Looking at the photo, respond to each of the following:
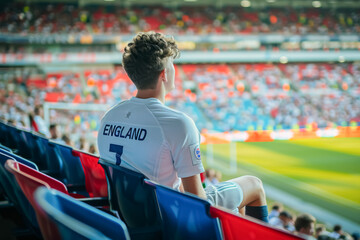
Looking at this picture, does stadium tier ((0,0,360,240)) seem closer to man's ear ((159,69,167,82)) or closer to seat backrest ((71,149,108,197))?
seat backrest ((71,149,108,197))

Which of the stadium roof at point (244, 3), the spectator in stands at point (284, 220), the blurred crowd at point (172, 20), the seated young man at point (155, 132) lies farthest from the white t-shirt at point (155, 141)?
the stadium roof at point (244, 3)

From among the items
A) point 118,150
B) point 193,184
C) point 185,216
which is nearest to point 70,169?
point 118,150

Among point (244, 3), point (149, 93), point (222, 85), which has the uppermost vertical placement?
point (244, 3)

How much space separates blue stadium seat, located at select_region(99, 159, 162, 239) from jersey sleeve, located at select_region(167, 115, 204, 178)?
0.62 ft

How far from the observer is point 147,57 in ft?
5.81

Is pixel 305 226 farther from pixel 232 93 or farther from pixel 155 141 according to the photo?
pixel 232 93

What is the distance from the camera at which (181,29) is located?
29922 mm

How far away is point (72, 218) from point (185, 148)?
0.82m

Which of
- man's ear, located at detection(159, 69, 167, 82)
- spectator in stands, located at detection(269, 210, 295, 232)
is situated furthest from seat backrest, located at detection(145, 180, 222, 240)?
spectator in stands, located at detection(269, 210, 295, 232)

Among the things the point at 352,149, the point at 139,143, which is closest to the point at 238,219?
the point at 139,143

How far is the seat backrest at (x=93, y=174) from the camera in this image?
225cm

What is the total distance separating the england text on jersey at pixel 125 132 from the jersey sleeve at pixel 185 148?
0.49ft

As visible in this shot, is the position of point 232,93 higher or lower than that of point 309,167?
higher

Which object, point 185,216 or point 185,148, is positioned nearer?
point 185,216
